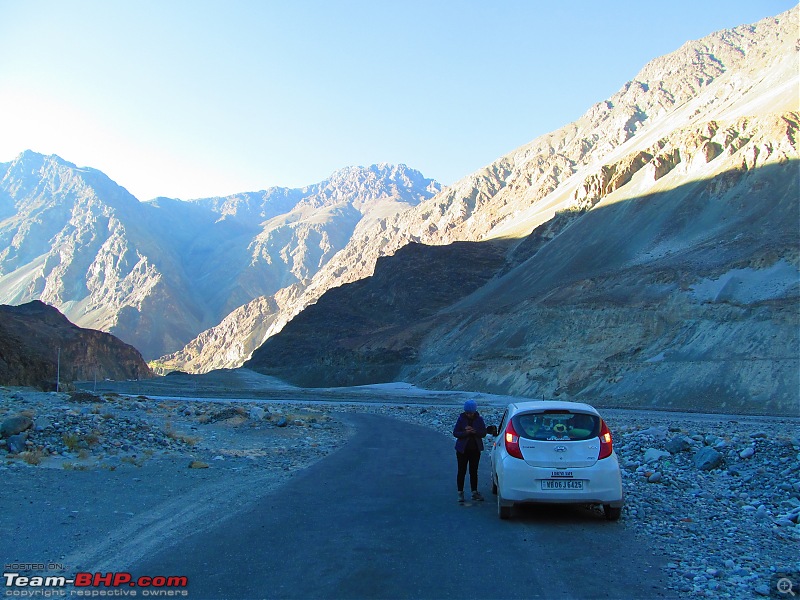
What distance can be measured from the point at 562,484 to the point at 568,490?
4.0 inches

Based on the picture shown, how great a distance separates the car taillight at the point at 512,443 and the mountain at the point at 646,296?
27.1 m

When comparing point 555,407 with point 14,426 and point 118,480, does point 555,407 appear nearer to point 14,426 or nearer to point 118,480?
point 118,480

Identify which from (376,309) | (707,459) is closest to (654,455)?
(707,459)

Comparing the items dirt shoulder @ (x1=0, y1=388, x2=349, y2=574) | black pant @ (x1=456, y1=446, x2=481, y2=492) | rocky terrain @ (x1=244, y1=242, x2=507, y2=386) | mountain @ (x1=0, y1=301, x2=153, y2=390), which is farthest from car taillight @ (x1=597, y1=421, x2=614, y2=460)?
rocky terrain @ (x1=244, y1=242, x2=507, y2=386)

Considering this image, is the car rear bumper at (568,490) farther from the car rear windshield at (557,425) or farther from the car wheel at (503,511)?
the car rear windshield at (557,425)

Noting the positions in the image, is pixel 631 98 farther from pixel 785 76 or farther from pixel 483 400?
pixel 483 400

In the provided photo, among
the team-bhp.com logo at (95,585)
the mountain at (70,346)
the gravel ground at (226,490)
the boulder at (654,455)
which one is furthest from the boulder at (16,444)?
the mountain at (70,346)

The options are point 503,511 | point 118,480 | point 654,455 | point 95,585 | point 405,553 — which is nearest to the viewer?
point 95,585

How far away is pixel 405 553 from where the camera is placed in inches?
289

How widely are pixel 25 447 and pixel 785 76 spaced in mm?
107871

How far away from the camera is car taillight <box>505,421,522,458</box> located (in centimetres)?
914

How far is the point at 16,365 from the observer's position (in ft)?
123

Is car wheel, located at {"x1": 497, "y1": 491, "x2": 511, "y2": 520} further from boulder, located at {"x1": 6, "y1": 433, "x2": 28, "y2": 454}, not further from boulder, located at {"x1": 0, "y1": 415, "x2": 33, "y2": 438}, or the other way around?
boulder, located at {"x1": 0, "y1": 415, "x2": 33, "y2": 438}

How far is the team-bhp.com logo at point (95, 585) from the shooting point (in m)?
6.11
